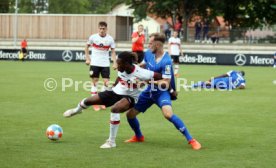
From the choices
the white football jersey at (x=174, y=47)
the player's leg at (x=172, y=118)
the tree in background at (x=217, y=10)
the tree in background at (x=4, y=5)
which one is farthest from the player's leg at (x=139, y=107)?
the tree in background at (x=4, y=5)

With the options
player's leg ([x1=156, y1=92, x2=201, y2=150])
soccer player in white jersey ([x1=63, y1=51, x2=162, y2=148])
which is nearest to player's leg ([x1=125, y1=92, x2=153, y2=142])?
soccer player in white jersey ([x1=63, y1=51, x2=162, y2=148])

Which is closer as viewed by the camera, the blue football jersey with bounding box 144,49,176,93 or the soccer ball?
the blue football jersey with bounding box 144,49,176,93

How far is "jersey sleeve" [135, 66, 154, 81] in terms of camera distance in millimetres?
10367

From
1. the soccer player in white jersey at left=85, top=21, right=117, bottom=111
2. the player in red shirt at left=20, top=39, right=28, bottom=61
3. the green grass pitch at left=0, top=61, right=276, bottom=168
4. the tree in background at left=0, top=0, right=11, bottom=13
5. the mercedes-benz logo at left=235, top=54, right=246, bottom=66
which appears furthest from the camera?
the tree in background at left=0, top=0, right=11, bottom=13

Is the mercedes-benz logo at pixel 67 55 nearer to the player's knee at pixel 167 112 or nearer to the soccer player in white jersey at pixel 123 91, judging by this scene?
the soccer player in white jersey at pixel 123 91

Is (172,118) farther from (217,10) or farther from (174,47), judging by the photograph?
(217,10)

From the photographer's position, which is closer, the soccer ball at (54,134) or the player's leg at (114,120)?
the player's leg at (114,120)

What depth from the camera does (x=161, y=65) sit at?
34.9 ft

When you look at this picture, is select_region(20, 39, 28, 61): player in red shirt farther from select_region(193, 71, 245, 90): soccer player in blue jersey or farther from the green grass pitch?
the green grass pitch

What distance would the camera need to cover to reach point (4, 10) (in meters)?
68.1

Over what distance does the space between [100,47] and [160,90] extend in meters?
6.23

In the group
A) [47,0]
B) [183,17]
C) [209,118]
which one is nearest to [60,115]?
[209,118]

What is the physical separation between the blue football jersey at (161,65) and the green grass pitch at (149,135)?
1.18 metres

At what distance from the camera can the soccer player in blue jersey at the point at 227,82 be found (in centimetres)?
2262
